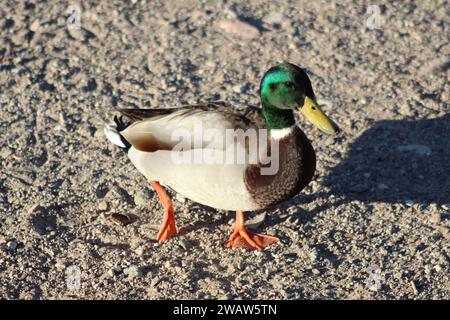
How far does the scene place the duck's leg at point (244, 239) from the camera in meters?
4.87

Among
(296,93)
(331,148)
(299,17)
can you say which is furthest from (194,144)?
(299,17)

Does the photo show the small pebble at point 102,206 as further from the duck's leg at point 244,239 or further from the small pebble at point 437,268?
the small pebble at point 437,268

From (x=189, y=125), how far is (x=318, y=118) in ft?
2.46

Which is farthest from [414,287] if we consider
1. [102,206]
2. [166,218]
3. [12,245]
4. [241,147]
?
[12,245]

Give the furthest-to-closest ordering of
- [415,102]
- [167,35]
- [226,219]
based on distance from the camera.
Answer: [167,35], [415,102], [226,219]

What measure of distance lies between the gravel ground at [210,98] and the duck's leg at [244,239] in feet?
0.21

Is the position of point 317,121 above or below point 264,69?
below

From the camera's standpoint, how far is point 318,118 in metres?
4.59

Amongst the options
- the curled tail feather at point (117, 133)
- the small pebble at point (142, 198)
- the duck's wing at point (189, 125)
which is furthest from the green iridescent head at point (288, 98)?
the small pebble at point (142, 198)

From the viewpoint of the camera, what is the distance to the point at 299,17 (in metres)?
7.25

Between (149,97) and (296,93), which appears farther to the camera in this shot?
(149,97)

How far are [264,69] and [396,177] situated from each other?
5.40ft
